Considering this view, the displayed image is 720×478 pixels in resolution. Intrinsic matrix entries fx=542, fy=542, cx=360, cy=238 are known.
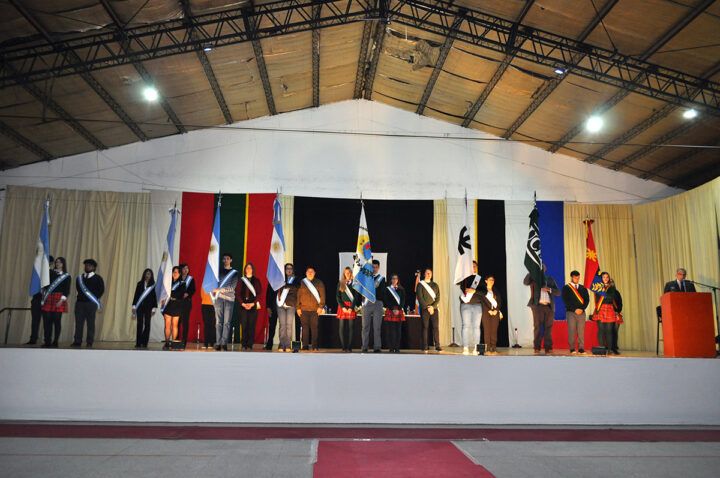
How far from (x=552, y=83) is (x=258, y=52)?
5.34m

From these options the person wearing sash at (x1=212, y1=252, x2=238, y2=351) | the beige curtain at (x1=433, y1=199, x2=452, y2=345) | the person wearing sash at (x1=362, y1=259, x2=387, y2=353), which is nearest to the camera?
the person wearing sash at (x1=212, y1=252, x2=238, y2=351)

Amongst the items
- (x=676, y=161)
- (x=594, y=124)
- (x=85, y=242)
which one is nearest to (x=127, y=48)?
(x=85, y=242)

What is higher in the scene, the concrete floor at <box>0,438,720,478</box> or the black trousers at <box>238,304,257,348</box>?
the black trousers at <box>238,304,257,348</box>

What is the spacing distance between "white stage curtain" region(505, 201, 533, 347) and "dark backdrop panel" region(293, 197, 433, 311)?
176cm

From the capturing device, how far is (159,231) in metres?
11.5

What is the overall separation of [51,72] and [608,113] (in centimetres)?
957

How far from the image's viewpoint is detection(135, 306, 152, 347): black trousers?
799 centimetres

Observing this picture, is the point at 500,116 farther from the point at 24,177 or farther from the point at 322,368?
the point at 24,177

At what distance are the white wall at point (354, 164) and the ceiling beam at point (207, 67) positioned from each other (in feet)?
2.35

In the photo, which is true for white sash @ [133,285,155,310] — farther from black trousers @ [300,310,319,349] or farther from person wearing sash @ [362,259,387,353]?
person wearing sash @ [362,259,387,353]

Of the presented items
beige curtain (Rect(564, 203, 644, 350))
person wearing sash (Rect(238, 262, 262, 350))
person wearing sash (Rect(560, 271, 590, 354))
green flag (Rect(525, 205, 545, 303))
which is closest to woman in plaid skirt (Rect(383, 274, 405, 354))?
person wearing sash (Rect(238, 262, 262, 350))

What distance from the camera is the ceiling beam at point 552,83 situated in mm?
7680

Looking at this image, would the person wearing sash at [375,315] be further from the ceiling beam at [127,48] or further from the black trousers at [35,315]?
the ceiling beam at [127,48]

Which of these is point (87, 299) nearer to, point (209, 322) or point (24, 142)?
point (209, 322)
